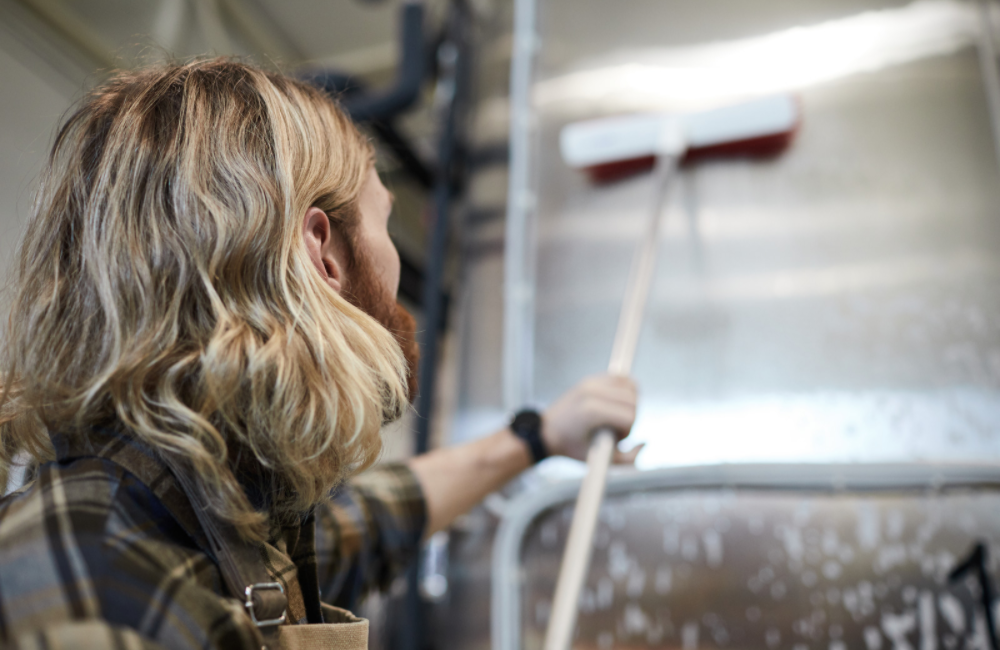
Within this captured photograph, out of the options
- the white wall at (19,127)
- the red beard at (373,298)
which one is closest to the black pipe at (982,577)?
the red beard at (373,298)

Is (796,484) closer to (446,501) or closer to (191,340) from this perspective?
(446,501)

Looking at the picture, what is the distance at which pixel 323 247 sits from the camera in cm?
45

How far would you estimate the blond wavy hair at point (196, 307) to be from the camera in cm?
35

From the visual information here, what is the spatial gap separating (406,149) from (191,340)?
2.64ft

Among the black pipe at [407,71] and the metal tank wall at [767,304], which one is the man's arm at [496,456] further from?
the black pipe at [407,71]

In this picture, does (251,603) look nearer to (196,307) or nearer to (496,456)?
(196,307)

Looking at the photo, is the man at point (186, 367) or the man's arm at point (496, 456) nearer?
the man at point (186, 367)

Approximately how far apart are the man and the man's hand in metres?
0.23

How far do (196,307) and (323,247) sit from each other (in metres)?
0.10

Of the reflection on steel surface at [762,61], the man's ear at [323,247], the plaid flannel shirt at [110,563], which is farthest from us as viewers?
the reflection on steel surface at [762,61]

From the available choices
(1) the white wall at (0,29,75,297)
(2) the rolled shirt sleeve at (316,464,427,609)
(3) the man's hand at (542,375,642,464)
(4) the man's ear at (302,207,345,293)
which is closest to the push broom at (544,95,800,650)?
(3) the man's hand at (542,375,642,464)

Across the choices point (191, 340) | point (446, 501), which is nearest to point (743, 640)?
point (446, 501)

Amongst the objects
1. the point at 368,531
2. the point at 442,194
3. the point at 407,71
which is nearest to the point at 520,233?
the point at 442,194

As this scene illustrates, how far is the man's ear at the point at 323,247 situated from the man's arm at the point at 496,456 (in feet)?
0.91
